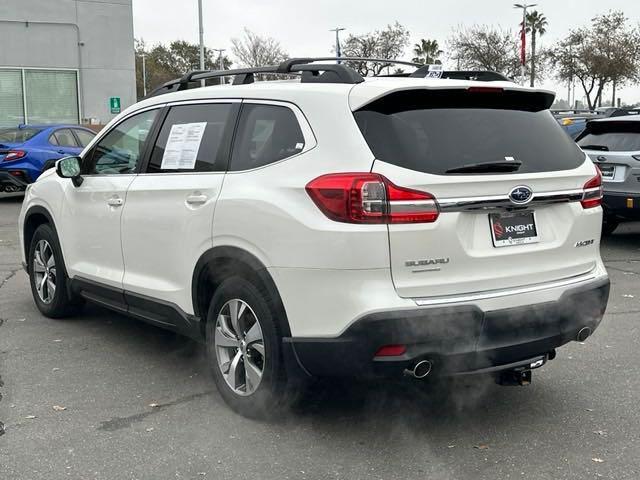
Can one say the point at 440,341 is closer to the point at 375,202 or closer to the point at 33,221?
the point at 375,202

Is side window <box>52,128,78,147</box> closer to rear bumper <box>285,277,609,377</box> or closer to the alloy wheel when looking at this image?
the alloy wheel

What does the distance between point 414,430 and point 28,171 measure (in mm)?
12296

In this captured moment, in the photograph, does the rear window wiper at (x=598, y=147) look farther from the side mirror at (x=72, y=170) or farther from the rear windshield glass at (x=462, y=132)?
the side mirror at (x=72, y=170)

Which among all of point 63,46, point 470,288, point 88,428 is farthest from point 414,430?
point 63,46

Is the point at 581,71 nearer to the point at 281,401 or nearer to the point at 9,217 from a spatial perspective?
the point at 9,217

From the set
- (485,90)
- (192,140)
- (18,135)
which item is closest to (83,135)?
(18,135)

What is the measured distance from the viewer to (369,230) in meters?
3.31

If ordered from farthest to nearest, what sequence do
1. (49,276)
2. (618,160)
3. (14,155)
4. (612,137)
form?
1. (14,155)
2. (612,137)
3. (618,160)
4. (49,276)

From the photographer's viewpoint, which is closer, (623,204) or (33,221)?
(33,221)

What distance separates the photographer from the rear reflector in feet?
10.9

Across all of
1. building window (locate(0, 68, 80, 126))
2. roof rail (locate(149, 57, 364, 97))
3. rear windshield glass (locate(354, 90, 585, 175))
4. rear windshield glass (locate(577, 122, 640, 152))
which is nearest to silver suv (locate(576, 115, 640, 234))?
rear windshield glass (locate(577, 122, 640, 152))

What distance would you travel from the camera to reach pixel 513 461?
11.5 ft

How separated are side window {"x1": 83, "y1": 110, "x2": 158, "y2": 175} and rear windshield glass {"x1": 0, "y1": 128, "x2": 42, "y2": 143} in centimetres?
1044

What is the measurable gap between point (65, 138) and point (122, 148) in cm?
1096
